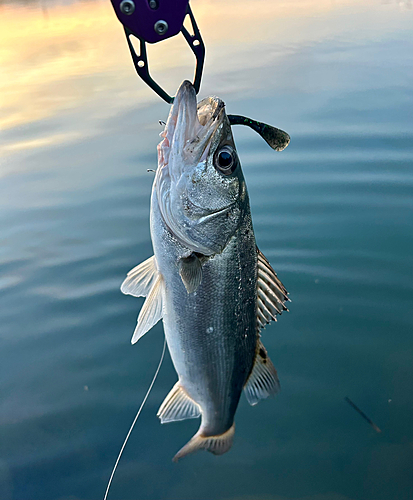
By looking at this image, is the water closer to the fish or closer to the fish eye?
the fish

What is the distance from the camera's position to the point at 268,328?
3.84 m

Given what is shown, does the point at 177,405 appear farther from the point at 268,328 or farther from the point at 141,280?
the point at 268,328

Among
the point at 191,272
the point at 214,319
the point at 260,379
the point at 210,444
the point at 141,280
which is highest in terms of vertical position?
the point at 191,272

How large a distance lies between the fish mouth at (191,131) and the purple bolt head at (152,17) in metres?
0.23

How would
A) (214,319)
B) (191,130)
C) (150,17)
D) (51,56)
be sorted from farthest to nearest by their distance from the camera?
(51,56)
(214,319)
(191,130)
(150,17)

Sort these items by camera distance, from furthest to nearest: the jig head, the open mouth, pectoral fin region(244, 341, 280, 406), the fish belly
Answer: pectoral fin region(244, 341, 280, 406) → the fish belly → the open mouth → the jig head

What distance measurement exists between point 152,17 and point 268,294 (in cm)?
129

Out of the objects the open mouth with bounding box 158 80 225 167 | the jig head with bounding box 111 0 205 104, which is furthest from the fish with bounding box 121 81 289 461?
the jig head with bounding box 111 0 205 104

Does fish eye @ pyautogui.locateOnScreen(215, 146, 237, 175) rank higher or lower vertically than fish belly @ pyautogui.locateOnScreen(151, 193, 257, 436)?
higher

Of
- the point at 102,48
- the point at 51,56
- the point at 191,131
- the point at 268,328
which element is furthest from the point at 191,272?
the point at 102,48

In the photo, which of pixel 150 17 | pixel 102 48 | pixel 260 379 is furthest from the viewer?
pixel 102 48

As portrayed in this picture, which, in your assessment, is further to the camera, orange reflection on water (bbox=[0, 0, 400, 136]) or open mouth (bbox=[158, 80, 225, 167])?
orange reflection on water (bbox=[0, 0, 400, 136])

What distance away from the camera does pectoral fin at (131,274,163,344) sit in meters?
2.16

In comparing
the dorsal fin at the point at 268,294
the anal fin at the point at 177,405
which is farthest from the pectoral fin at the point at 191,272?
the anal fin at the point at 177,405
